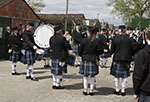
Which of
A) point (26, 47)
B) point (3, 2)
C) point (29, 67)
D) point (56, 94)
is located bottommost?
point (56, 94)

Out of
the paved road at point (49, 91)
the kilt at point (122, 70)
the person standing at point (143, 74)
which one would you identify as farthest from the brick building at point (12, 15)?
the person standing at point (143, 74)

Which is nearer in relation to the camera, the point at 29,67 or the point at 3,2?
the point at 29,67

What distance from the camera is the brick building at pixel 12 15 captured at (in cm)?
1116

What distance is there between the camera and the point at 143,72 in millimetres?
2621

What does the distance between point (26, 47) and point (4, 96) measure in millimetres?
2024

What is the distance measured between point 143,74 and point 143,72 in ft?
0.11

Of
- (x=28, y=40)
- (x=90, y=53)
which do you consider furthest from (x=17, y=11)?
(x=90, y=53)

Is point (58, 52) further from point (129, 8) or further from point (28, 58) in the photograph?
point (129, 8)

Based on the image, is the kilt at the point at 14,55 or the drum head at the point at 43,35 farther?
the kilt at the point at 14,55

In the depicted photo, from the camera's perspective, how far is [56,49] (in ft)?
18.3

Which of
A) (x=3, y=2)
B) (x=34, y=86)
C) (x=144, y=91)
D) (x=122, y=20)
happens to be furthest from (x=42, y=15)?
(x=144, y=91)

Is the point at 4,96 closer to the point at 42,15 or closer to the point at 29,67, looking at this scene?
the point at 29,67

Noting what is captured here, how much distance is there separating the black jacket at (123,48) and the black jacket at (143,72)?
2577 millimetres

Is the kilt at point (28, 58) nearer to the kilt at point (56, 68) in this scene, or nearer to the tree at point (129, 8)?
the kilt at point (56, 68)
